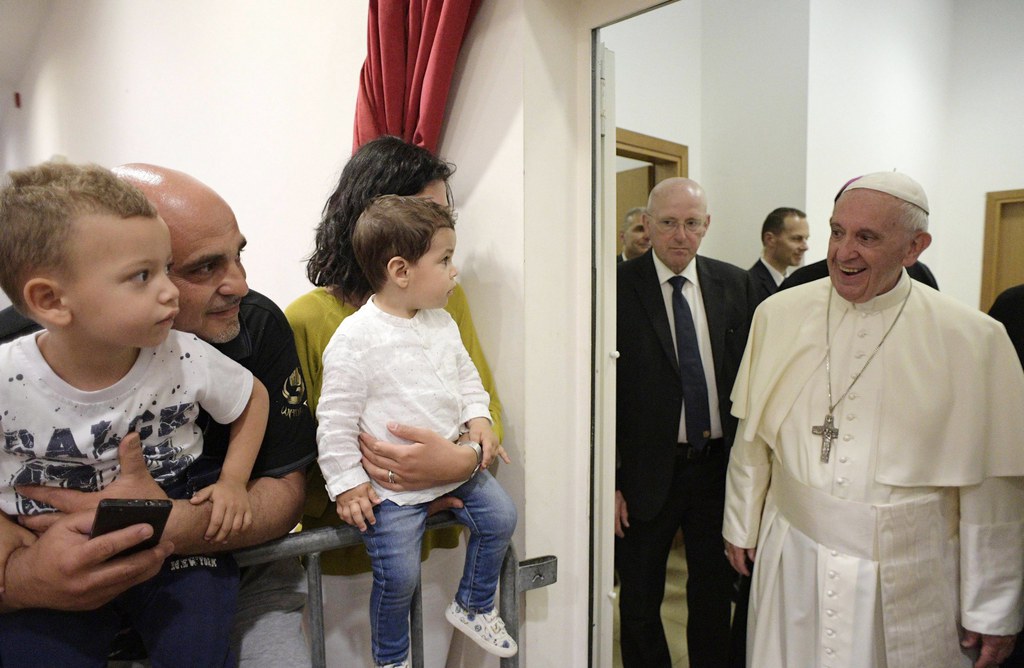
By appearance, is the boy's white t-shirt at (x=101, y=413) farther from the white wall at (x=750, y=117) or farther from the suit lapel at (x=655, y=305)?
the white wall at (x=750, y=117)

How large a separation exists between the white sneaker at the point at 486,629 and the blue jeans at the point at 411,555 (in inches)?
0.8

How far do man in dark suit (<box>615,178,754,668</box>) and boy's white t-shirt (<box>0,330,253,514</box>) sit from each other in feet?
4.51

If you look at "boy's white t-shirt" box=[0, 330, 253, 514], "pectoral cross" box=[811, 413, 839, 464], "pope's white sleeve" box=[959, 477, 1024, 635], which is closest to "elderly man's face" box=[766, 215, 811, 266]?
"pectoral cross" box=[811, 413, 839, 464]

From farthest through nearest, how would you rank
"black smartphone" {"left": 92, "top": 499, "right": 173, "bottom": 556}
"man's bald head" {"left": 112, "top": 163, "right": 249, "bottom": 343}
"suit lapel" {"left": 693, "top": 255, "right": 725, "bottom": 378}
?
1. "suit lapel" {"left": 693, "top": 255, "right": 725, "bottom": 378}
2. "man's bald head" {"left": 112, "top": 163, "right": 249, "bottom": 343}
3. "black smartphone" {"left": 92, "top": 499, "right": 173, "bottom": 556}

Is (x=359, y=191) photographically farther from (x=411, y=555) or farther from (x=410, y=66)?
(x=411, y=555)

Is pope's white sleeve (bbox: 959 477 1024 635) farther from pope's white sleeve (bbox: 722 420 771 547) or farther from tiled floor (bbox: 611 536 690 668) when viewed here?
tiled floor (bbox: 611 536 690 668)

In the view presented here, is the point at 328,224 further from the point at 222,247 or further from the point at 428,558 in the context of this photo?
the point at 428,558

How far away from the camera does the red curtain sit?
1.66m

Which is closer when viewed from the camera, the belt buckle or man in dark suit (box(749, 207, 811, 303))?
man in dark suit (box(749, 207, 811, 303))

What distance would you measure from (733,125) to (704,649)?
1.96 meters

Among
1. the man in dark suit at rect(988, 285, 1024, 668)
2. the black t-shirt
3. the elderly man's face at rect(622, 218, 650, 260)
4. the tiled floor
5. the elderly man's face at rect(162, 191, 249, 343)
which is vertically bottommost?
the tiled floor

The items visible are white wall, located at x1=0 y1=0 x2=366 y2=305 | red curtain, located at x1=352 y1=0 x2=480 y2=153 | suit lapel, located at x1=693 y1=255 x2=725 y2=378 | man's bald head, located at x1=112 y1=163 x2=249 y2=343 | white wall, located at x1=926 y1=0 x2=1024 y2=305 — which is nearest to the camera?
man's bald head, located at x1=112 y1=163 x2=249 y2=343

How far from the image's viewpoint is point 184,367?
3.50 ft

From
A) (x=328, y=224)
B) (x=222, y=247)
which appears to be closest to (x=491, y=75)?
(x=328, y=224)
